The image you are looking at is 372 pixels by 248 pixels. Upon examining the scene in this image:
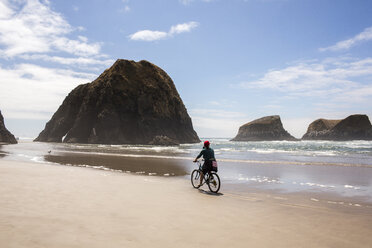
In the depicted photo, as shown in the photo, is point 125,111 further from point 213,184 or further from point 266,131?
point 266,131

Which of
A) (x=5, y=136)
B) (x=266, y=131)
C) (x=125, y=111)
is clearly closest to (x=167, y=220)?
(x=5, y=136)

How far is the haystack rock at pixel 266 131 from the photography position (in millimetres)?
187375

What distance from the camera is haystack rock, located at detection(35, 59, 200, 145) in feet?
297

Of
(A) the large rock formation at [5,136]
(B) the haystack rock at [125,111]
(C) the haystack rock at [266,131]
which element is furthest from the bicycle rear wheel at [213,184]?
(C) the haystack rock at [266,131]

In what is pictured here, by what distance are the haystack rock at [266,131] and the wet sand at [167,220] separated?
18627 cm

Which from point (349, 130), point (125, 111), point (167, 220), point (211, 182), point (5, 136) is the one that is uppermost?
point (125, 111)

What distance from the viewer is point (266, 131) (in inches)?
7451

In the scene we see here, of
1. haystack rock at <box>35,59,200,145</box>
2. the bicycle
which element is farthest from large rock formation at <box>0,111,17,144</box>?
the bicycle

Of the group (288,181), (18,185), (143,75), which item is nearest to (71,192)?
(18,185)

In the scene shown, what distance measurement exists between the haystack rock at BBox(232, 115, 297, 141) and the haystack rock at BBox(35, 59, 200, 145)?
307 feet

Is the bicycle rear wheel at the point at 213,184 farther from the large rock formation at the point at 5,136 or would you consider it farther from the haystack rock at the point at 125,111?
the haystack rock at the point at 125,111

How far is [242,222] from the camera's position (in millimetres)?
6234

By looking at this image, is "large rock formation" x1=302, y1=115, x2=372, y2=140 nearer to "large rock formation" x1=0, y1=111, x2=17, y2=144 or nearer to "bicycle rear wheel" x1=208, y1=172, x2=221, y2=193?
"large rock formation" x1=0, y1=111, x2=17, y2=144

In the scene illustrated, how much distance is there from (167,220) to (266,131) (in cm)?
19263
